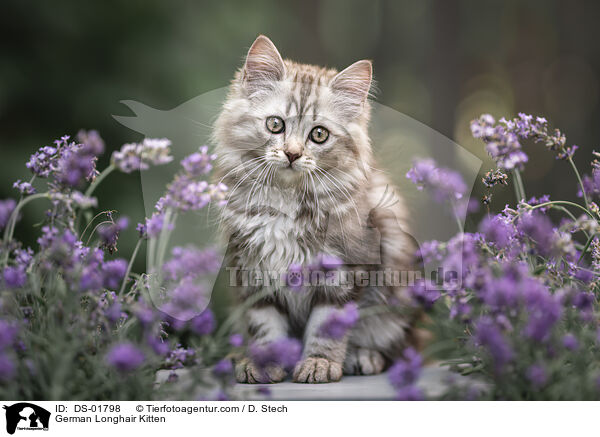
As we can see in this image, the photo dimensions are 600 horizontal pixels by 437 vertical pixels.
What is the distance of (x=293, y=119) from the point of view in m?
1.43

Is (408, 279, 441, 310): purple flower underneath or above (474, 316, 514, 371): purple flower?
above

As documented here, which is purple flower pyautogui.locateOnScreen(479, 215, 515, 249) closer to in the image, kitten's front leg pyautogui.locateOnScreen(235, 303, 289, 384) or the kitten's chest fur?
the kitten's chest fur

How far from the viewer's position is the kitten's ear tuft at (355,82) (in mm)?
1494

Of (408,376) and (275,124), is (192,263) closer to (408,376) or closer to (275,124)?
(408,376)

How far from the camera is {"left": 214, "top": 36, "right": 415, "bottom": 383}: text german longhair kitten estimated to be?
1396 millimetres

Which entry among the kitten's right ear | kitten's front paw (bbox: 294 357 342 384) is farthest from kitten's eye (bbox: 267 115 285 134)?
kitten's front paw (bbox: 294 357 342 384)

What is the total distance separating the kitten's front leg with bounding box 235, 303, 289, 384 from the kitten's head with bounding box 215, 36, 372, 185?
0.36 meters

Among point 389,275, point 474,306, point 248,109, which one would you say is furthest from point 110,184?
point 474,306

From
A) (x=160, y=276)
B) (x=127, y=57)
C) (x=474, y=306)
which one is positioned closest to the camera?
(x=474, y=306)

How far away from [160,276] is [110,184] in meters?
0.92

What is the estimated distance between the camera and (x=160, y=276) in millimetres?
1177

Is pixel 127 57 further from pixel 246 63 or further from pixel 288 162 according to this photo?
pixel 288 162

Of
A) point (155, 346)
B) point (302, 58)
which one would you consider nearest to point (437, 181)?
point (155, 346)

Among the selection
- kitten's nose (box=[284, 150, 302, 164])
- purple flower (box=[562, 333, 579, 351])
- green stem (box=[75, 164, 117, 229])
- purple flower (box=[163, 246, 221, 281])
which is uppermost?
kitten's nose (box=[284, 150, 302, 164])
